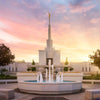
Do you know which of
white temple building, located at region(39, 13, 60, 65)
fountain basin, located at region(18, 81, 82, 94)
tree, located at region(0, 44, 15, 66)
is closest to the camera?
fountain basin, located at region(18, 81, 82, 94)

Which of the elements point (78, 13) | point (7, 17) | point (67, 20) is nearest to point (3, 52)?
point (7, 17)

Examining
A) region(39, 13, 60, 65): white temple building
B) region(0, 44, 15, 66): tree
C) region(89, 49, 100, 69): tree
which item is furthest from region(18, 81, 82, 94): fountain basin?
region(39, 13, 60, 65): white temple building

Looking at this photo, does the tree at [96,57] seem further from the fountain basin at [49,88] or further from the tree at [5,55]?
the fountain basin at [49,88]

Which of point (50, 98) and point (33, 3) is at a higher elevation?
point (33, 3)

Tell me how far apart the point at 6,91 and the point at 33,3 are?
370 inches

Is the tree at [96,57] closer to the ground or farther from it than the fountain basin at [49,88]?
farther from it

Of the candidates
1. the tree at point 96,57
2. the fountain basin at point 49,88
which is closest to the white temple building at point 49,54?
the tree at point 96,57

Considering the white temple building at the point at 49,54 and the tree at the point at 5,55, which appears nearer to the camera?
the tree at the point at 5,55

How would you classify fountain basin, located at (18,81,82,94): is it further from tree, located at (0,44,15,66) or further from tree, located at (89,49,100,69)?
Answer: tree, located at (0,44,15,66)

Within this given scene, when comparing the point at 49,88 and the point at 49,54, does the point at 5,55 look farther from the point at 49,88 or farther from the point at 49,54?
the point at 49,88

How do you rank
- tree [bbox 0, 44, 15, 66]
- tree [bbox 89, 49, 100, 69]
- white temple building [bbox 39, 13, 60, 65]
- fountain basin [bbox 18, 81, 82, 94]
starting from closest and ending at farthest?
fountain basin [bbox 18, 81, 82, 94] < tree [bbox 89, 49, 100, 69] < tree [bbox 0, 44, 15, 66] < white temple building [bbox 39, 13, 60, 65]

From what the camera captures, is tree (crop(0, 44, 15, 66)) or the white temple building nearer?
tree (crop(0, 44, 15, 66))

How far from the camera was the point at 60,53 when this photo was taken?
1222 inches

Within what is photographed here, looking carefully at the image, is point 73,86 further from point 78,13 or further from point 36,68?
point 36,68
